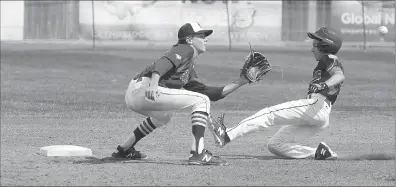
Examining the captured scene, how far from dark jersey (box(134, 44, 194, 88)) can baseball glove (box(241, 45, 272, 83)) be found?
0.63m

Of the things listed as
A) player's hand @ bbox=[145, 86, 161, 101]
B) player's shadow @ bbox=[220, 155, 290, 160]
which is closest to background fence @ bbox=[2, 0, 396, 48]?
player's shadow @ bbox=[220, 155, 290, 160]

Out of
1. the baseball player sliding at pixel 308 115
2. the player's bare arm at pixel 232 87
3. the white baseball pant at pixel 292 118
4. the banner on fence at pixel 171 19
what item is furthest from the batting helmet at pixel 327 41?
the banner on fence at pixel 171 19

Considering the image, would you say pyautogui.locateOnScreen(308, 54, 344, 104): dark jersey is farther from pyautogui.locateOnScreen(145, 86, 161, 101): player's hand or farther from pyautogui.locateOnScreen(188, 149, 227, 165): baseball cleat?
pyautogui.locateOnScreen(145, 86, 161, 101): player's hand

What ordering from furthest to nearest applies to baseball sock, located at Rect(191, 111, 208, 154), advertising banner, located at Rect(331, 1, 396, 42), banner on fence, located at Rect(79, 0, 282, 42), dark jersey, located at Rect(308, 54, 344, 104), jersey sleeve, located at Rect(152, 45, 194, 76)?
banner on fence, located at Rect(79, 0, 282, 42) → advertising banner, located at Rect(331, 1, 396, 42) → dark jersey, located at Rect(308, 54, 344, 104) → baseball sock, located at Rect(191, 111, 208, 154) → jersey sleeve, located at Rect(152, 45, 194, 76)

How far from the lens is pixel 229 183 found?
23.1ft

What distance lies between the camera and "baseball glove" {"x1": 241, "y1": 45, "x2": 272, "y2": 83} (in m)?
8.67

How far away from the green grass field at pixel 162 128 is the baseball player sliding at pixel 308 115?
0.73 ft

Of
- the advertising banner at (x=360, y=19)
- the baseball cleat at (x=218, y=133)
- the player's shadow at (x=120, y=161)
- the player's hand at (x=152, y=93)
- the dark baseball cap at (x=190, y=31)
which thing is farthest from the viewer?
the advertising banner at (x=360, y=19)

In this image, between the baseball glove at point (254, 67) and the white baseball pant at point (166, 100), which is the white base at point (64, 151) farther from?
the baseball glove at point (254, 67)

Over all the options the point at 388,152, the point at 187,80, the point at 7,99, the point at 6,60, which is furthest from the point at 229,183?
the point at 6,60

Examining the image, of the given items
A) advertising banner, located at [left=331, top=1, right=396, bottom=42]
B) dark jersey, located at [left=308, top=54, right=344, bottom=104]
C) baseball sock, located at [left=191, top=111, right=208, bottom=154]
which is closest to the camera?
baseball sock, located at [left=191, top=111, right=208, bottom=154]

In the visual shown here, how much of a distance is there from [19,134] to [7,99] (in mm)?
5427

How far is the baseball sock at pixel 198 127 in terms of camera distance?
8008mm

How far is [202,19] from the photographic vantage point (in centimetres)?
4066
